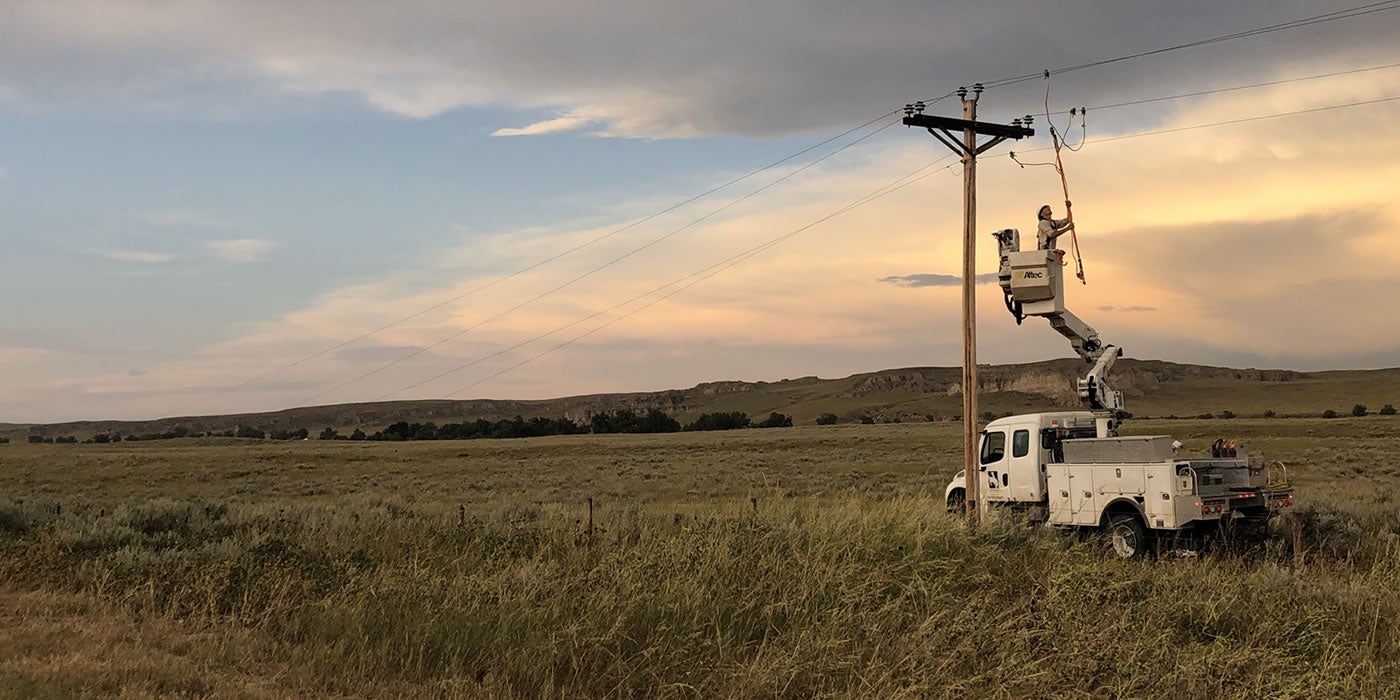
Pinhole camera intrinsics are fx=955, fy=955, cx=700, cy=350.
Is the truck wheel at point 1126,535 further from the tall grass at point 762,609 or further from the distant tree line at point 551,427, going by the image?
the distant tree line at point 551,427

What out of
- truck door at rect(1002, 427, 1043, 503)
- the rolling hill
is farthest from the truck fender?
the rolling hill

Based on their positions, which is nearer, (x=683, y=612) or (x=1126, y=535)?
(x=683, y=612)

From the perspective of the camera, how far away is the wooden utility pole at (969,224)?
15.5 m

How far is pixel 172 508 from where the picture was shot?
1574 cm

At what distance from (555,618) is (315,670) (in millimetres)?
1812

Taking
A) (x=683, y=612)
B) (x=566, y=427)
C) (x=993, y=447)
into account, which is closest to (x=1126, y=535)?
(x=993, y=447)

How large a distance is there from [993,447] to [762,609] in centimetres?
1076

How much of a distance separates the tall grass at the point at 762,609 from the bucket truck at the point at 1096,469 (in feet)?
6.39

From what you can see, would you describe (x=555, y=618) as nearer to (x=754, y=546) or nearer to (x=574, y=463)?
(x=754, y=546)

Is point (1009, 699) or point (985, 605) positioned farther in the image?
point (985, 605)

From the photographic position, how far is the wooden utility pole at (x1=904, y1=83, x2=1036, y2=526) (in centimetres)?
1552

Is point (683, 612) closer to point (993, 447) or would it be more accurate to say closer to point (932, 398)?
point (993, 447)

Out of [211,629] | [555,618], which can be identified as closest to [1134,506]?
[555,618]

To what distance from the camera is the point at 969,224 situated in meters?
16.2
